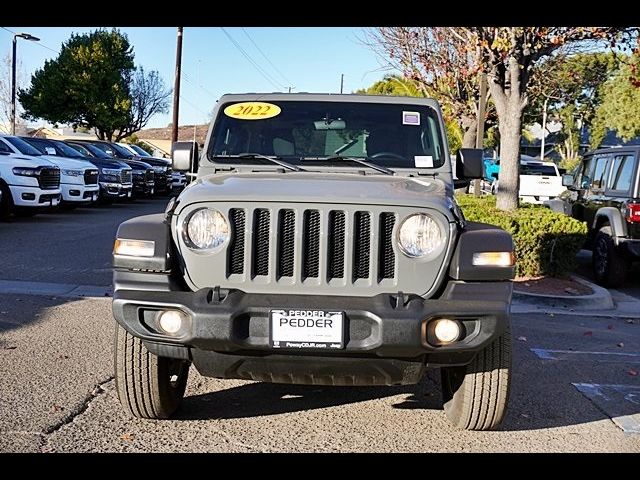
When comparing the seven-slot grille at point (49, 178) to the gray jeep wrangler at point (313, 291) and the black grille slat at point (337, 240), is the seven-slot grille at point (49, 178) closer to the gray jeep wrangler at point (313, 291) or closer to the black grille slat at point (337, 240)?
the gray jeep wrangler at point (313, 291)

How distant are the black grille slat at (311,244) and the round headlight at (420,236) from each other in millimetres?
421

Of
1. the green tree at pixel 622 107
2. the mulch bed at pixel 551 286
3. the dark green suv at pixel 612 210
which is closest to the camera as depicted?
the mulch bed at pixel 551 286

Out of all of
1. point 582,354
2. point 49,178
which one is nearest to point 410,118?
point 582,354

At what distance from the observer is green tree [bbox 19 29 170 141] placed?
4259cm

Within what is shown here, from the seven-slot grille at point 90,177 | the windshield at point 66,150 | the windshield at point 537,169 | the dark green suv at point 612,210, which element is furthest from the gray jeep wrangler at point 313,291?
the windshield at point 537,169

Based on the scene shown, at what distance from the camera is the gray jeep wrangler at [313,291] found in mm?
3648

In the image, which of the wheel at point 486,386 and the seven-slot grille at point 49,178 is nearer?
the wheel at point 486,386

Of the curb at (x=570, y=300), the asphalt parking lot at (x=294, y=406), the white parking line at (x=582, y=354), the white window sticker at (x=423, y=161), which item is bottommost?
the asphalt parking lot at (x=294, y=406)

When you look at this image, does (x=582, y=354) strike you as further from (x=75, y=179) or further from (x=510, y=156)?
(x=75, y=179)

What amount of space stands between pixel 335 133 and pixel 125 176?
53.4 ft
